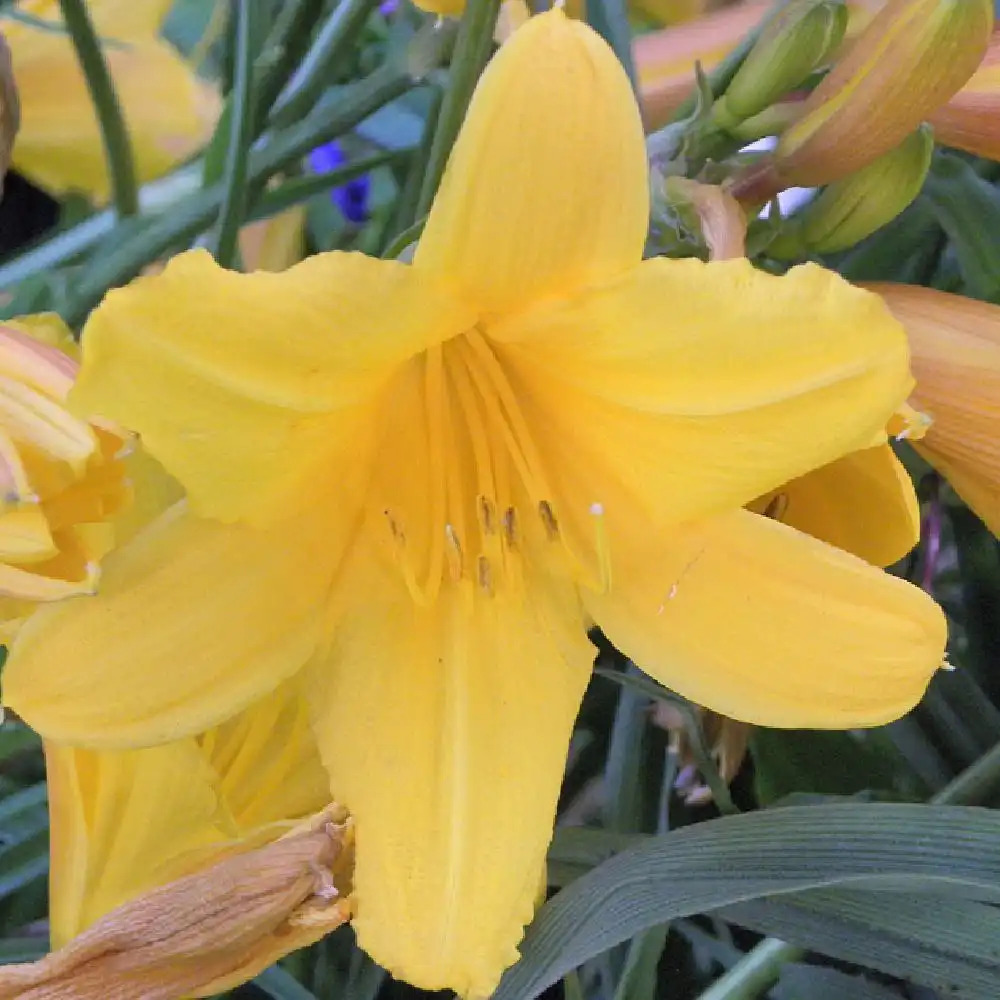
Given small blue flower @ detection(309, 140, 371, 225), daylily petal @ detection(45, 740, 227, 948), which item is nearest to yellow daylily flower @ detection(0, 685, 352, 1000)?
daylily petal @ detection(45, 740, 227, 948)

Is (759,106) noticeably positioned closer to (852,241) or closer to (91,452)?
(852,241)

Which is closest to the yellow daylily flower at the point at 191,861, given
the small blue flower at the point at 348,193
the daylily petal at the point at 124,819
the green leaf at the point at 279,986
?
the daylily petal at the point at 124,819

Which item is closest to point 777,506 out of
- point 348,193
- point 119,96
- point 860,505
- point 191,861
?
point 860,505

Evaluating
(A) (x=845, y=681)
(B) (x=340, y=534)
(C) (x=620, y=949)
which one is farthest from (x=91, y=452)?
(C) (x=620, y=949)

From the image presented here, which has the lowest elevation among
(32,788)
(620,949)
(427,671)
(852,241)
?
(620,949)

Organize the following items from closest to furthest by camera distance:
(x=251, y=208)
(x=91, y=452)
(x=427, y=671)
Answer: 1. (x=91, y=452)
2. (x=427, y=671)
3. (x=251, y=208)

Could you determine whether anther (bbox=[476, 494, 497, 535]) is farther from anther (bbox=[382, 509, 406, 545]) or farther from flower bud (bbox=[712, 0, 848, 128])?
flower bud (bbox=[712, 0, 848, 128])

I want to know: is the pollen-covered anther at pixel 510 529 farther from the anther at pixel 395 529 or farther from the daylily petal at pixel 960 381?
the daylily petal at pixel 960 381
